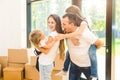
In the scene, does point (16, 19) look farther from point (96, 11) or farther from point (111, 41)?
point (111, 41)

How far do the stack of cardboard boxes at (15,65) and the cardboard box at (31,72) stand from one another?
10 centimetres

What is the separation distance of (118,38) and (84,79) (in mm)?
1709

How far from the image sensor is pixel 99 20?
3.78 m

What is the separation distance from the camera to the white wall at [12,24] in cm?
484

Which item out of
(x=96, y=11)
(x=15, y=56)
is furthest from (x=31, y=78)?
(x=96, y=11)

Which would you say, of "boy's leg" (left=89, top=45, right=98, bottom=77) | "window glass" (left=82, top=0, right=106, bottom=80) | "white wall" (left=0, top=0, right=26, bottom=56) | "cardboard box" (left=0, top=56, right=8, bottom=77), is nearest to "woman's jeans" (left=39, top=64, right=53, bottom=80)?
"boy's leg" (left=89, top=45, right=98, bottom=77)

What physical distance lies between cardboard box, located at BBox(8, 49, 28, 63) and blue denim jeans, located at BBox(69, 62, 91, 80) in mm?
2498

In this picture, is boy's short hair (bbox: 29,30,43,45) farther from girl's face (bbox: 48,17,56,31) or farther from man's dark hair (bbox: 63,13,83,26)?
man's dark hair (bbox: 63,13,83,26)

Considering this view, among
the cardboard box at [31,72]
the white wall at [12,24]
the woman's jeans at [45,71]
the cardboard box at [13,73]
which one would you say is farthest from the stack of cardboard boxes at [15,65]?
the woman's jeans at [45,71]

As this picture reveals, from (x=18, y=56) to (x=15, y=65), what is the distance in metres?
0.23

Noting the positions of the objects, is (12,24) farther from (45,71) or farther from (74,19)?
(74,19)

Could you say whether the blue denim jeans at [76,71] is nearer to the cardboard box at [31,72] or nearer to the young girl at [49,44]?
the young girl at [49,44]

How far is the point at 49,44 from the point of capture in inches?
77.4

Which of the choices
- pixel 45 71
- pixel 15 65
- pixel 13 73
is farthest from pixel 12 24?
pixel 45 71
